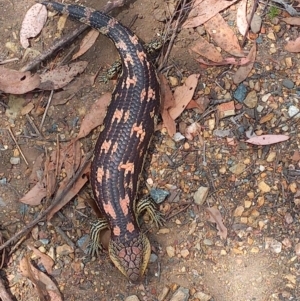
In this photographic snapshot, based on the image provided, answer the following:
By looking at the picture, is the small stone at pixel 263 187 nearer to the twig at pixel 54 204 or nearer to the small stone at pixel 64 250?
the twig at pixel 54 204

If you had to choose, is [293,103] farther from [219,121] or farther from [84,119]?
[84,119]

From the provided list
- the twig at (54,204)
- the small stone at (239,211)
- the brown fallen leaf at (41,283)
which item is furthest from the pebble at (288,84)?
the brown fallen leaf at (41,283)

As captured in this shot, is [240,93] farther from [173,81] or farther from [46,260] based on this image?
[46,260]

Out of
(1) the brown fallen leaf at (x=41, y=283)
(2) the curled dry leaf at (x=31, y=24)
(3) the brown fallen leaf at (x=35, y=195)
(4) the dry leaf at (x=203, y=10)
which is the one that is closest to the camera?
(1) the brown fallen leaf at (x=41, y=283)

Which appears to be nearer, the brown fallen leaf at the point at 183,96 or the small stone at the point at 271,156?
the small stone at the point at 271,156

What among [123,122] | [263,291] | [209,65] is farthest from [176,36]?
[263,291]

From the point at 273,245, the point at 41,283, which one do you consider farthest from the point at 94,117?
the point at 273,245
